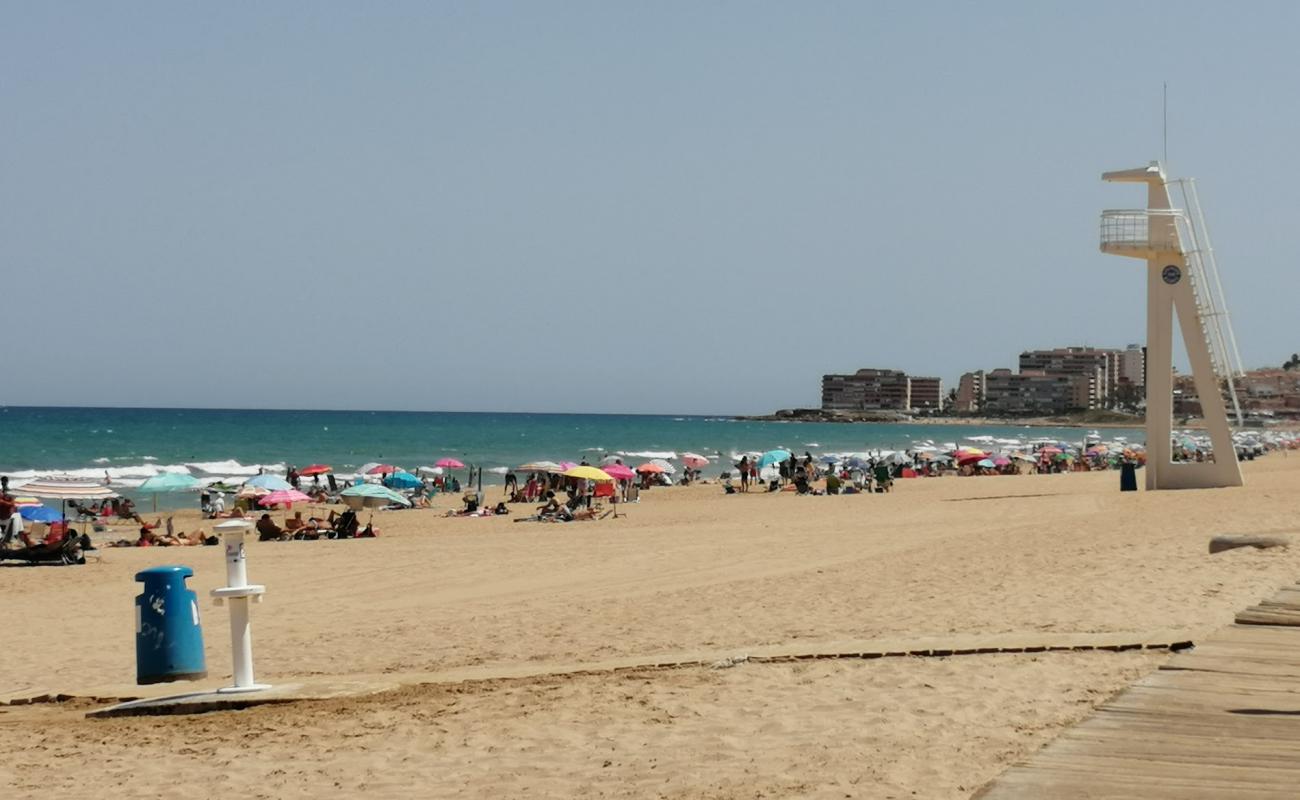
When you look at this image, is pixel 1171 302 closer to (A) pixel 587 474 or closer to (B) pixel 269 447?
(A) pixel 587 474

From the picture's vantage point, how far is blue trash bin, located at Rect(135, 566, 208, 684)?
9.72m

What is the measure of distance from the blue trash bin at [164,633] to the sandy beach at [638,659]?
0.45m

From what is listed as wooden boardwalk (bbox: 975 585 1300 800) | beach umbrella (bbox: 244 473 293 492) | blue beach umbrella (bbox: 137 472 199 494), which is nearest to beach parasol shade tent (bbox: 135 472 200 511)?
blue beach umbrella (bbox: 137 472 199 494)

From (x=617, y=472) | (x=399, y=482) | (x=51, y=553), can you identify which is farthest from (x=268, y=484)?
(x=51, y=553)

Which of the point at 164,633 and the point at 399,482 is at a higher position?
the point at 164,633

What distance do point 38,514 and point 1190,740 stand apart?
2348 centimetres

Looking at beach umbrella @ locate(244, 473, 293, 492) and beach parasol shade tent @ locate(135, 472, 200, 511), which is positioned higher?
beach parasol shade tent @ locate(135, 472, 200, 511)

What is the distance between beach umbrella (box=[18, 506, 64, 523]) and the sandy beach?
3715mm

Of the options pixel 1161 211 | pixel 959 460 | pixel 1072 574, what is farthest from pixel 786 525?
pixel 959 460

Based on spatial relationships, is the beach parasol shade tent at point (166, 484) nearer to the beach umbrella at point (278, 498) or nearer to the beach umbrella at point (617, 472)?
the beach umbrella at point (278, 498)

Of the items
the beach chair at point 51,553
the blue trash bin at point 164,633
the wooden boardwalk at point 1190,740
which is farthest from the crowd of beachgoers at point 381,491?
the wooden boardwalk at point 1190,740

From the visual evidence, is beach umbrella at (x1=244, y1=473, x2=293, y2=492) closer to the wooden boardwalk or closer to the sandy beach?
the sandy beach

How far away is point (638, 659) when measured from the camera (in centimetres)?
952

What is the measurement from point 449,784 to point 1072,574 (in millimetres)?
8070
